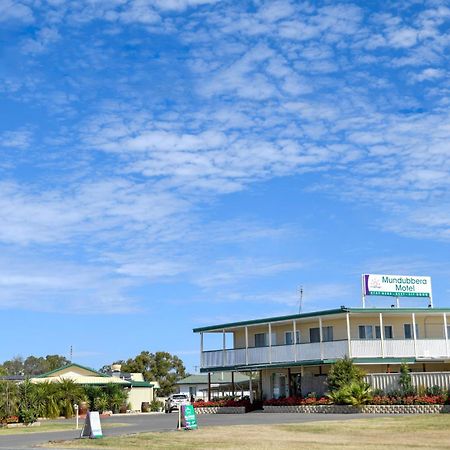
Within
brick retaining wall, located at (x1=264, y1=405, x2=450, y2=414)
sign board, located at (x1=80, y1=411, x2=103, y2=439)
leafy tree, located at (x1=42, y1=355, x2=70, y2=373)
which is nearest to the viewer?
sign board, located at (x1=80, y1=411, x2=103, y2=439)

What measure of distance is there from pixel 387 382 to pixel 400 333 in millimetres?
8714

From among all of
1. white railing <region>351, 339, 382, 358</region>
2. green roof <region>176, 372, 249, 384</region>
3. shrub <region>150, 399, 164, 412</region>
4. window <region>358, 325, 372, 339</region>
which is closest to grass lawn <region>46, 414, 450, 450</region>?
white railing <region>351, 339, 382, 358</region>

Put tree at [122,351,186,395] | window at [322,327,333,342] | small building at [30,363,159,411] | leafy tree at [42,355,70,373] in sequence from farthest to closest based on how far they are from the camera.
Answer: leafy tree at [42,355,70,373], tree at [122,351,186,395], small building at [30,363,159,411], window at [322,327,333,342]

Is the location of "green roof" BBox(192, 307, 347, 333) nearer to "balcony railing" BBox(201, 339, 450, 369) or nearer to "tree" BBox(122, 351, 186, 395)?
"balcony railing" BBox(201, 339, 450, 369)

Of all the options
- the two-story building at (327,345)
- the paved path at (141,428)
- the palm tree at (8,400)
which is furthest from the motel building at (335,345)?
the palm tree at (8,400)

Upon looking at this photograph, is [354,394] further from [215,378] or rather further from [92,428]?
[215,378]

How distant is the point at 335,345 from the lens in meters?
47.0

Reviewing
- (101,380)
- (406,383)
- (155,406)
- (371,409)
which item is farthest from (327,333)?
(101,380)

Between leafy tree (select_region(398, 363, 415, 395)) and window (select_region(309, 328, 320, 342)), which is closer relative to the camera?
leafy tree (select_region(398, 363, 415, 395))

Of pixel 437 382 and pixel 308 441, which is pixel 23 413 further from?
pixel 308 441

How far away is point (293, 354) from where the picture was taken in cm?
4956

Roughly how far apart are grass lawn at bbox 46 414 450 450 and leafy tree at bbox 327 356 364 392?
35.3 feet

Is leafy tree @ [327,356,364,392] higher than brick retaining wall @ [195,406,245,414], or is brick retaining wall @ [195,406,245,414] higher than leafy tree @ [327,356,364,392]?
leafy tree @ [327,356,364,392]

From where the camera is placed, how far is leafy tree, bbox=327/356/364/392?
1702 inches
